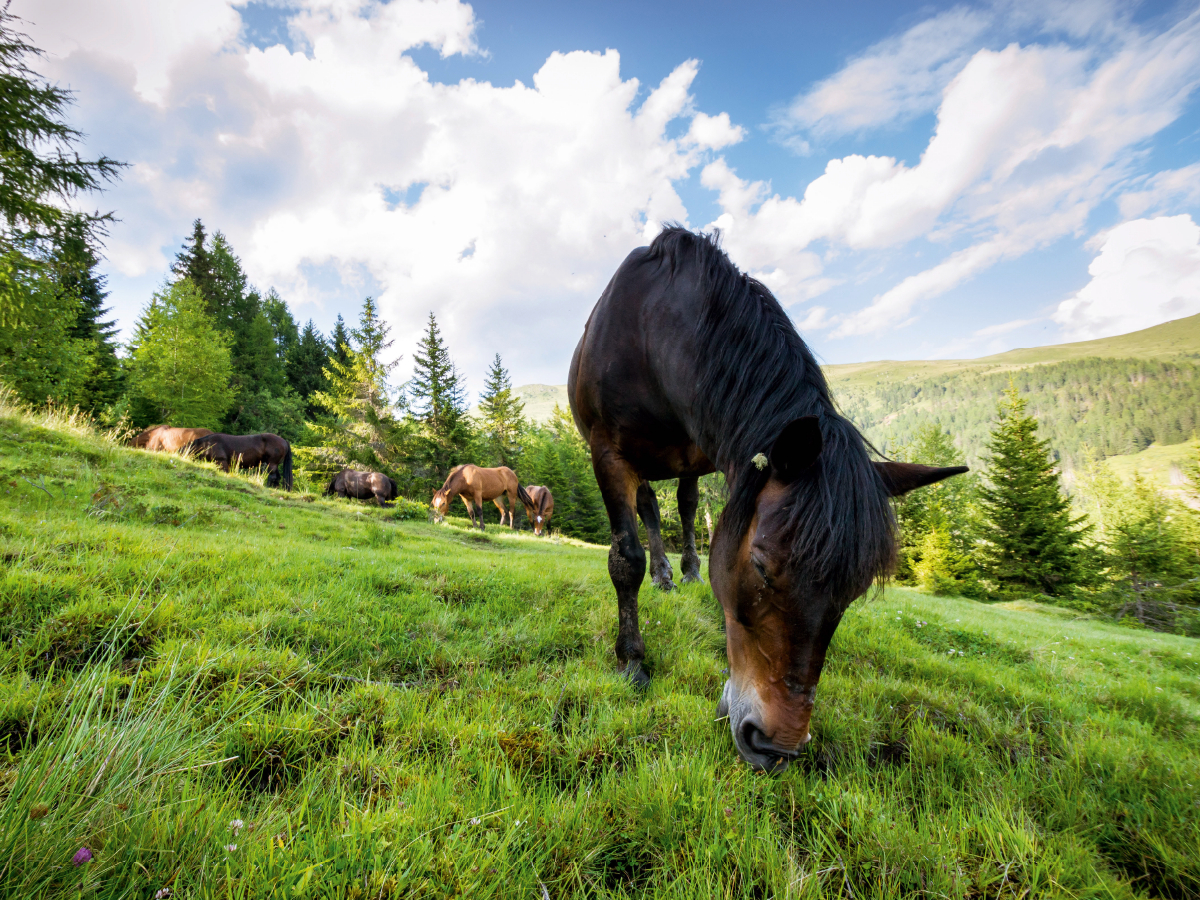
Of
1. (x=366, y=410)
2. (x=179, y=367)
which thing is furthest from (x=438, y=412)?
(x=179, y=367)

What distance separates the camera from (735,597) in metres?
2.13

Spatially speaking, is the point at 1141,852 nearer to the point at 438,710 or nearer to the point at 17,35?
the point at 438,710

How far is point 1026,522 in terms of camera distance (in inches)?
904

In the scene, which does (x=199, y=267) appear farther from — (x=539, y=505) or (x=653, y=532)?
(x=653, y=532)

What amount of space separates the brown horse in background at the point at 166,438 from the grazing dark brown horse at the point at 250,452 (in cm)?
91

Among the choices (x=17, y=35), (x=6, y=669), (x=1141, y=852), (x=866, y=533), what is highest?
(x=17, y=35)

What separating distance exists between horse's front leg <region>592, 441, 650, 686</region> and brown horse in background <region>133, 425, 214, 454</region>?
68.0ft

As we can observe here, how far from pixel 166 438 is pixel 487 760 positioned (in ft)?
75.8

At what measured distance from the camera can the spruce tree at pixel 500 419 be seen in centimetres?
3706

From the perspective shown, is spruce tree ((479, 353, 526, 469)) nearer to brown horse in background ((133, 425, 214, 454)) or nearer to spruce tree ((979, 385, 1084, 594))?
brown horse in background ((133, 425, 214, 454))

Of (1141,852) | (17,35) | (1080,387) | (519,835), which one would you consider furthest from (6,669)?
(1080,387)

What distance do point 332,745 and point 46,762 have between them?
958 mm

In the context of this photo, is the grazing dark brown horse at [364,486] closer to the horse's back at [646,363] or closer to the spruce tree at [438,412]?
the spruce tree at [438,412]

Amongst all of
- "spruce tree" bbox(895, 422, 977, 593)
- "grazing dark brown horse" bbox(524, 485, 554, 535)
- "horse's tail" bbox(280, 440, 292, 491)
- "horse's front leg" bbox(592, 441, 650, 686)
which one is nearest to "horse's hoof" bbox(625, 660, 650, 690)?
"horse's front leg" bbox(592, 441, 650, 686)
